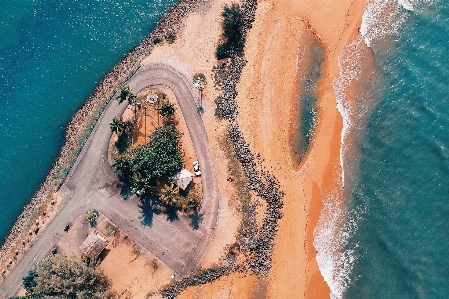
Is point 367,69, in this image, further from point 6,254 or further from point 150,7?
point 6,254

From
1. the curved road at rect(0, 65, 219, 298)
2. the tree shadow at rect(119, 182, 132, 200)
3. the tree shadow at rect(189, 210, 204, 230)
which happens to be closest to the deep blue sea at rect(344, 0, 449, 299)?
the tree shadow at rect(189, 210, 204, 230)

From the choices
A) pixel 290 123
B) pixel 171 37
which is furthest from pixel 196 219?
pixel 171 37

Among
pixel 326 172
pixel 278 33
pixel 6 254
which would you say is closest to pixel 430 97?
pixel 326 172

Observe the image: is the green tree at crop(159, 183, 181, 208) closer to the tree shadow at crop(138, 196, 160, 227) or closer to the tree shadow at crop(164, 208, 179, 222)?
the tree shadow at crop(164, 208, 179, 222)

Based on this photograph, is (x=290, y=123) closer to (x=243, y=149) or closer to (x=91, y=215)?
(x=243, y=149)

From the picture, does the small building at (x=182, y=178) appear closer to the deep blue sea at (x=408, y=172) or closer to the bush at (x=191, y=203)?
the bush at (x=191, y=203)

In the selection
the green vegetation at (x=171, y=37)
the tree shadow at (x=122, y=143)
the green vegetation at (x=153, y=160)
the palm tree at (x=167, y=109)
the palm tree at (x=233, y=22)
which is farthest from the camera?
the green vegetation at (x=171, y=37)

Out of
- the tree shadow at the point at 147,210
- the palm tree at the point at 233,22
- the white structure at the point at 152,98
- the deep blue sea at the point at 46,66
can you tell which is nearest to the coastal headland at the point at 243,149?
the tree shadow at the point at 147,210
